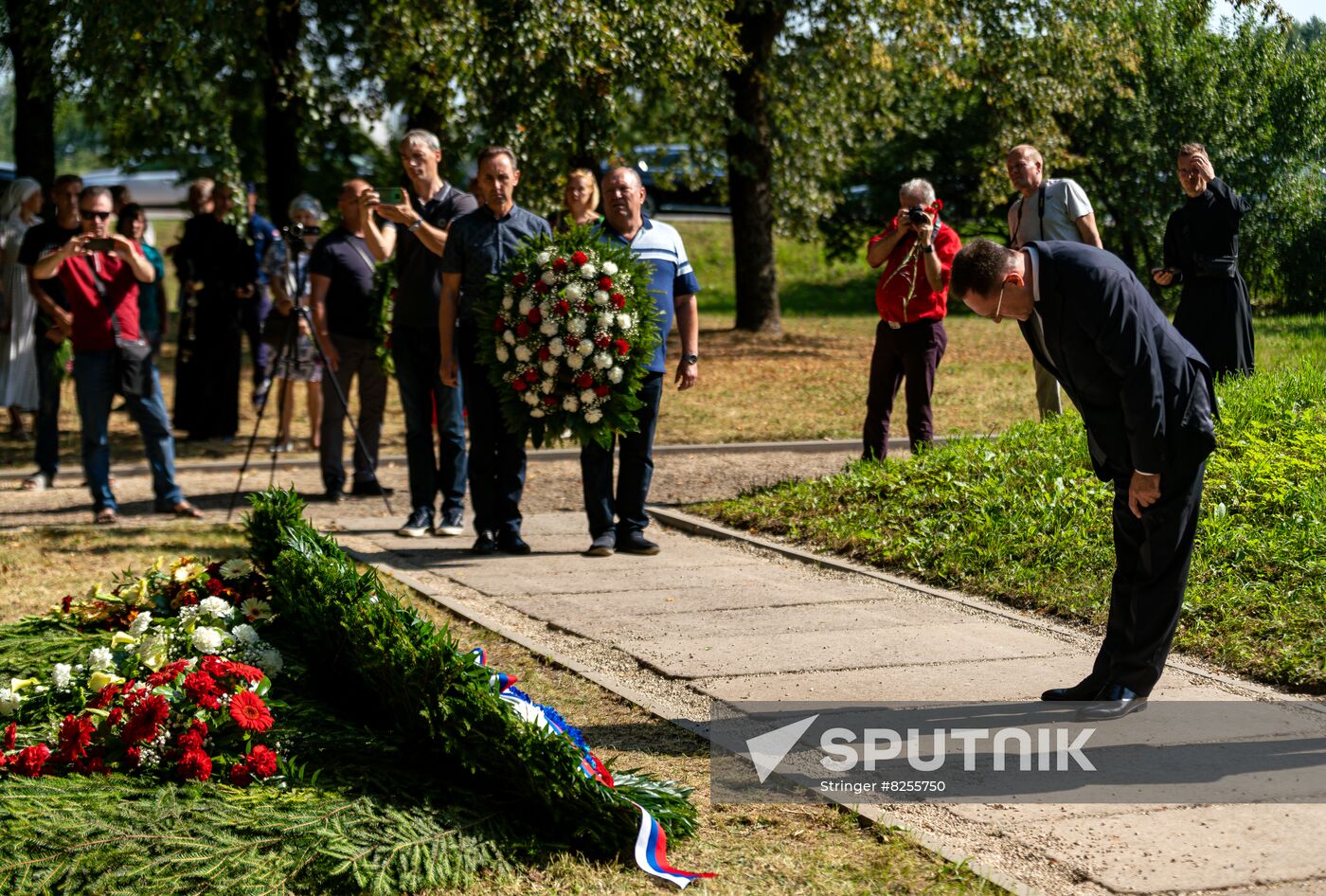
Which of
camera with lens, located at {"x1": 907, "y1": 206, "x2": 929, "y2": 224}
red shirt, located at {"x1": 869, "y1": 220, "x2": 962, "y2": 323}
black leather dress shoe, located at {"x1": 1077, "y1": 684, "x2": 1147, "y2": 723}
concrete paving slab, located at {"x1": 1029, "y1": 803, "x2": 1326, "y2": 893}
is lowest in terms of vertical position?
concrete paving slab, located at {"x1": 1029, "y1": 803, "x2": 1326, "y2": 893}

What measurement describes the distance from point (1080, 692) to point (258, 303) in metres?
11.1

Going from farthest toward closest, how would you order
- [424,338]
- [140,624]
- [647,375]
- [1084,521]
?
[424,338] → [647,375] → [1084,521] → [140,624]

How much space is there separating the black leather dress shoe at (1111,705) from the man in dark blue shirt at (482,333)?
4361 millimetres

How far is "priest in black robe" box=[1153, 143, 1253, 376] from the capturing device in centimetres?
1005

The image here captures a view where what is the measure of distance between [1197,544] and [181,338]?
392 inches

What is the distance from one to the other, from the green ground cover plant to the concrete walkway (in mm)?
296

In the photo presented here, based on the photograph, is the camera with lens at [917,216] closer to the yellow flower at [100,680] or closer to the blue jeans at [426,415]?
the blue jeans at [426,415]

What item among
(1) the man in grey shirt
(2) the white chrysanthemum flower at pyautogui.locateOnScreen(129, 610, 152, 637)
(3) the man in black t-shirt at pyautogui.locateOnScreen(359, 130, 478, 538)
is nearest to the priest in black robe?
(1) the man in grey shirt

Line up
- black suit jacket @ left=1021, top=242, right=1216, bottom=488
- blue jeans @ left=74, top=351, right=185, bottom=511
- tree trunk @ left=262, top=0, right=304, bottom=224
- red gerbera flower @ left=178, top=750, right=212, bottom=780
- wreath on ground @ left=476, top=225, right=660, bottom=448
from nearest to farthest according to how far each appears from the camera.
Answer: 1. red gerbera flower @ left=178, top=750, right=212, bottom=780
2. black suit jacket @ left=1021, top=242, right=1216, bottom=488
3. wreath on ground @ left=476, top=225, right=660, bottom=448
4. blue jeans @ left=74, top=351, right=185, bottom=511
5. tree trunk @ left=262, top=0, right=304, bottom=224

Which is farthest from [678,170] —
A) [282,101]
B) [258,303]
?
[258,303]

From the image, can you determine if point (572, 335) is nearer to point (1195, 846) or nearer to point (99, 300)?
point (99, 300)

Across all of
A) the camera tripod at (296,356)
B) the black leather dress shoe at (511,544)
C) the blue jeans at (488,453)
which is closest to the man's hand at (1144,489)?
the blue jeans at (488,453)

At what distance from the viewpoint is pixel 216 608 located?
5812 mm

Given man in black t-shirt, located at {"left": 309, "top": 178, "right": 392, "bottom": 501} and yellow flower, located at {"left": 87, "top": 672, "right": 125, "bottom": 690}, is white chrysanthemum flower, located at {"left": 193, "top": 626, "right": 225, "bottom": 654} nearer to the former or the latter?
yellow flower, located at {"left": 87, "top": 672, "right": 125, "bottom": 690}
